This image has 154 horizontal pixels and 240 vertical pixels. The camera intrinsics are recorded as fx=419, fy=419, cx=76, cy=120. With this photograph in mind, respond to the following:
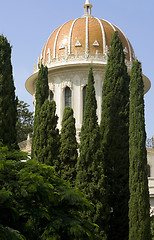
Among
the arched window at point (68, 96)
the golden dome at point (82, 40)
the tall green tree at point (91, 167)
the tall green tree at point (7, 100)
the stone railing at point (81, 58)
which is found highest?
the golden dome at point (82, 40)

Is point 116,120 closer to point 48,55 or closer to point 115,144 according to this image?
point 115,144

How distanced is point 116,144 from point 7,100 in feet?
17.5

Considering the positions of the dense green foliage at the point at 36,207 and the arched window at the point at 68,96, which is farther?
the arched window at the point at 68,96

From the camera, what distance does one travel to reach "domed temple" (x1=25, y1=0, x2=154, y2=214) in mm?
32812

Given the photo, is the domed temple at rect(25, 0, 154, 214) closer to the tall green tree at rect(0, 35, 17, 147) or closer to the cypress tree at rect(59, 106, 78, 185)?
the cypress tree at rect(59, 106, 78, 185)

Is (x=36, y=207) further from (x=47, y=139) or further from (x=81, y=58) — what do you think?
(x=81, y=58)

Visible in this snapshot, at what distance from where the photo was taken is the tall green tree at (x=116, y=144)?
17188 mm

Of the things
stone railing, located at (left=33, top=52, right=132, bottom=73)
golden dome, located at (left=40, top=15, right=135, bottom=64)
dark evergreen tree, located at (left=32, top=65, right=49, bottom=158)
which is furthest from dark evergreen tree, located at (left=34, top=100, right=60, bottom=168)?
golden dome, located at (left=40, top=15, right=135, bottom=64)

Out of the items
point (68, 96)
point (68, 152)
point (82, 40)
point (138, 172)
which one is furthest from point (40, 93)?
point (82, 40)

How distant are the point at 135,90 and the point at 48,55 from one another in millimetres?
18194

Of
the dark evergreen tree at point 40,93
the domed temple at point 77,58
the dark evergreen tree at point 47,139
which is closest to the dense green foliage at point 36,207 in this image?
the dark evergreen tree at point 47,139

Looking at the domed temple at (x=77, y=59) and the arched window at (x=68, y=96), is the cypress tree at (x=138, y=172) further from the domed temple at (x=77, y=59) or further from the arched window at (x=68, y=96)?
the arched window at (x=68, y=96)

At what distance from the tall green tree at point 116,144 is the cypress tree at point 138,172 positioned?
3.80 ft

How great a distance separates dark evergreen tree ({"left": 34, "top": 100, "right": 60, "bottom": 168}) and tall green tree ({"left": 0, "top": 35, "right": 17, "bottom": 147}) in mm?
2216
